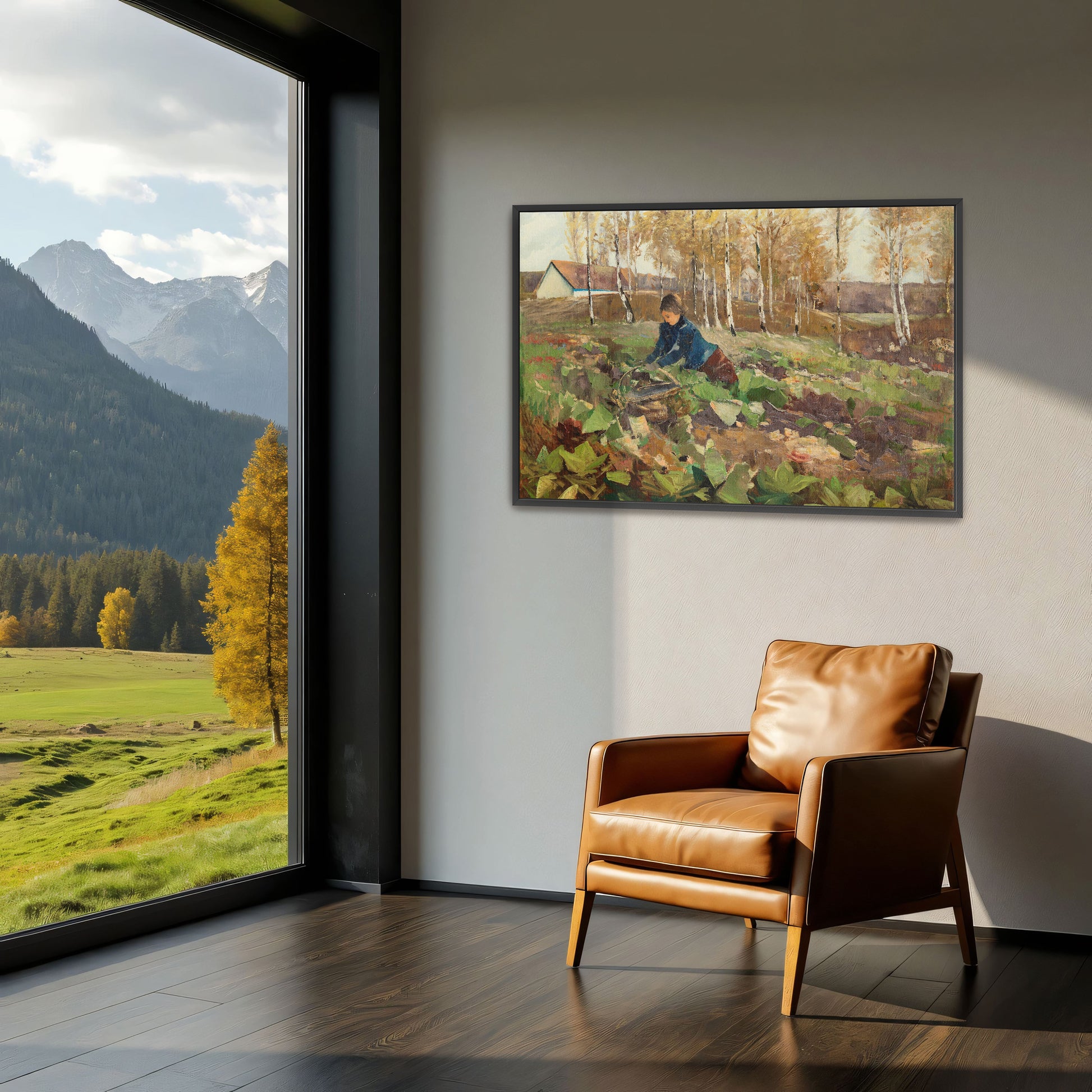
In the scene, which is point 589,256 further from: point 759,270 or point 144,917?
→ point 144,917

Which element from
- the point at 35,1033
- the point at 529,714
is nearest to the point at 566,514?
the point at 529,714

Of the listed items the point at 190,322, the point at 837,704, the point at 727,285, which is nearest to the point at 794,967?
the point at 837,704

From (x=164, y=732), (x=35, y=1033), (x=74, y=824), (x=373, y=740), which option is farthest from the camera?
(x=373, y=740)

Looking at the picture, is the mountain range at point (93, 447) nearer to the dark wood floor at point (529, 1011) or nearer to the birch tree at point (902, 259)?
the dark wood floor at point (529, 1011)

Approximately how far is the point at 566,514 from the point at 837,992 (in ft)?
5.43

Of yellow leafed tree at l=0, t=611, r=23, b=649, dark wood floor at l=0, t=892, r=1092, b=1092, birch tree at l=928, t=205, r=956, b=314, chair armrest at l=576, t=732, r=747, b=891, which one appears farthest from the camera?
birch tree at l=928, t=205, r=956, b=314

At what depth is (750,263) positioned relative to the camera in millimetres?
3764

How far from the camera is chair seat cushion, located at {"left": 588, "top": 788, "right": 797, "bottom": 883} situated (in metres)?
2.80

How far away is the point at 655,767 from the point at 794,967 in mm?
676

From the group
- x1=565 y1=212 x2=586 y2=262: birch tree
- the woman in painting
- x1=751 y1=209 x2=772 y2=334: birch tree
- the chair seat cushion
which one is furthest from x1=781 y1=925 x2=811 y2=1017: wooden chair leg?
x1=565 y1=212 x2=586 y2=262: birch tree

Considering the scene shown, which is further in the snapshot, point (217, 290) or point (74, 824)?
point (217, 290)

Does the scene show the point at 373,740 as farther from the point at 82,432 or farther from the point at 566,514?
the point at 82,432

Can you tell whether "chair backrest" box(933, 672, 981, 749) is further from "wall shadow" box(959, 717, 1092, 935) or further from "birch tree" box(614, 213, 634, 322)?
"birch tree" box(614, 213, 634, 322)

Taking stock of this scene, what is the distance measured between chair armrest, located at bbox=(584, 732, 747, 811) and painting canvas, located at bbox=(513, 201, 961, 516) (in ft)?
2.60
